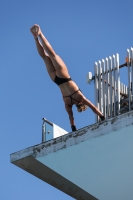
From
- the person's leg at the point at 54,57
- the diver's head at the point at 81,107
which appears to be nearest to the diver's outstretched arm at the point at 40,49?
the person's leg at the point at 54,57

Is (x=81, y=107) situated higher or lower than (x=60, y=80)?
lower

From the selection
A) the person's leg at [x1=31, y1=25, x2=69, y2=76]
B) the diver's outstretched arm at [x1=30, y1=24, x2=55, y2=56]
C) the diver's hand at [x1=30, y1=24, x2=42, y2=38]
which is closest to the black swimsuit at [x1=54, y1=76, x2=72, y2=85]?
the person's leg at [x1=31, y1=25, x2=69, y2=76]

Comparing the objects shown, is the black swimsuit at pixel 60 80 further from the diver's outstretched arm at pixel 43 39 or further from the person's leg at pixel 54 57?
the diver's outstretched arm at pixel 43 39

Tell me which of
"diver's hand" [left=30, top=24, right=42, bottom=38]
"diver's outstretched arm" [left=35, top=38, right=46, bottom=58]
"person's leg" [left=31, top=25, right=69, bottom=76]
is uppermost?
"diver's hand" [left=30, top=24, right=42, bottom=38]

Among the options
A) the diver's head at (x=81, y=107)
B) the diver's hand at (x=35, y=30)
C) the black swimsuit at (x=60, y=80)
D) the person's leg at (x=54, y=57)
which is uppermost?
the diver's hand at (x=35, y=30)

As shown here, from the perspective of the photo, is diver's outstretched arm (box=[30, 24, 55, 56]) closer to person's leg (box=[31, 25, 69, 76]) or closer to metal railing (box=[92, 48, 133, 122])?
person's leg (box=[31, 25, 69, 76])

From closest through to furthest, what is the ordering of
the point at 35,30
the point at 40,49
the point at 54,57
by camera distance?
the point at 35,30 → the point at 54,57 → the point at 40,49

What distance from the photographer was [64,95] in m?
12.0

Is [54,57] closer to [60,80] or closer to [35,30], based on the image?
[60,80]

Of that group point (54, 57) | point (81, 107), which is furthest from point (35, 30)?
point (81, 107)

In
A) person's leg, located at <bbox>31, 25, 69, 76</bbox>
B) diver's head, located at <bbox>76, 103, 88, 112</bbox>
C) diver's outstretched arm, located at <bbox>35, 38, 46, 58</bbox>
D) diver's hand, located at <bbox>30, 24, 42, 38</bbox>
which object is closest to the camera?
diver's hand, located at <bbox>30, 24, 42, 38</bbox>

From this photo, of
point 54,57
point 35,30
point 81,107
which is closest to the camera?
point 35,30

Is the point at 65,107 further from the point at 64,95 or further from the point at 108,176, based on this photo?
the point at 108,176

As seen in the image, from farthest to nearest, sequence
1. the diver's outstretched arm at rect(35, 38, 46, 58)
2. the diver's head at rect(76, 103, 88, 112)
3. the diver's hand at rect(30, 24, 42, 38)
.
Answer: the diver's outstretched arm at rect(35, 38, 46, 58) → the diver's head at rect(76, 103, 88, 112) → the diver's hand at rect(30, 24, 42, 38)
